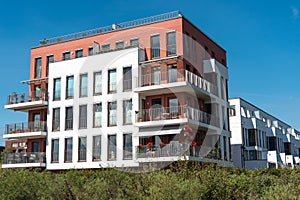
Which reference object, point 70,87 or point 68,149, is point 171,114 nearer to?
point 68,149

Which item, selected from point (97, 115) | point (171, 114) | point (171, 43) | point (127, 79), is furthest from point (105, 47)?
point (171, 114)

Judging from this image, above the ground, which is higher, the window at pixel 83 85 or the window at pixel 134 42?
the window at pixel 134 42

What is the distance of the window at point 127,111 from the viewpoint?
31719 millimetres

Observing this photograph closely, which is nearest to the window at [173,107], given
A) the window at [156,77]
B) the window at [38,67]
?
the window at [156,77]

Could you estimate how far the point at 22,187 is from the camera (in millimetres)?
14523

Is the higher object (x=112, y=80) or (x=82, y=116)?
(x=112, y=80)

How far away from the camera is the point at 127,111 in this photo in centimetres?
3195

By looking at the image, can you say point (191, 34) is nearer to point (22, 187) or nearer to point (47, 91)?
point (47, 91)

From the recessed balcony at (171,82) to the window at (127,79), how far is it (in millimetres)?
1308

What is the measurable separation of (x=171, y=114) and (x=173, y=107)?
823mm

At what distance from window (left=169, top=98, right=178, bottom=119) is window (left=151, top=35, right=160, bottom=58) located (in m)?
4.41

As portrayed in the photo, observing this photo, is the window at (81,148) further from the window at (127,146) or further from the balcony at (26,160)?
the window at (127,146)

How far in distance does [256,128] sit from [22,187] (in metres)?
40.9

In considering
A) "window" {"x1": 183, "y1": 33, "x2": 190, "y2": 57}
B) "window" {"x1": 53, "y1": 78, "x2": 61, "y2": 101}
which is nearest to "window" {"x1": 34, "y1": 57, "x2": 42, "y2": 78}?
"window" {"x1": 53, "y1": 78, "x2": 61, "y2": 101}
